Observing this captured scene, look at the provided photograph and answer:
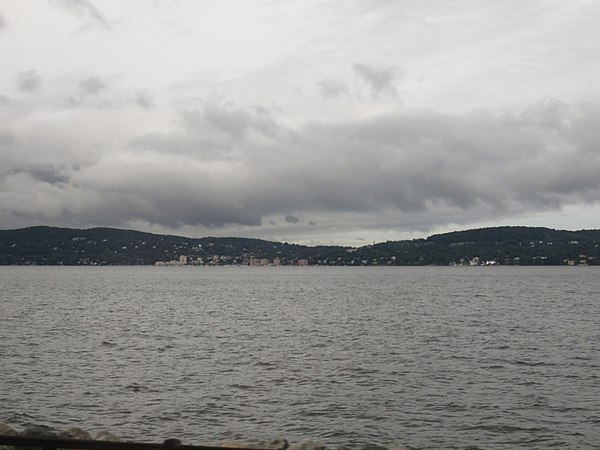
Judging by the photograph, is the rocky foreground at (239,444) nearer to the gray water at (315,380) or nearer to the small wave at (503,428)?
the gray water at (315,380)

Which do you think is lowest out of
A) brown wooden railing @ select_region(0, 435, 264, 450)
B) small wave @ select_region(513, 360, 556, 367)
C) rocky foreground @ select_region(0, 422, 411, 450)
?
small wave @ select_region(513, 360, 556, 367)

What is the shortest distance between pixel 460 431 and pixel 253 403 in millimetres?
9091

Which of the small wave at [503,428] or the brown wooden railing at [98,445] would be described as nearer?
the brown wooden railing at [98,445]

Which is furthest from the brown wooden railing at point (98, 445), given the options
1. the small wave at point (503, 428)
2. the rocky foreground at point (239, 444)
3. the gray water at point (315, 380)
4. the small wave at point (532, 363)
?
the small wave at point (532, 363)

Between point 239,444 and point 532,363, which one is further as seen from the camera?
point 532,363

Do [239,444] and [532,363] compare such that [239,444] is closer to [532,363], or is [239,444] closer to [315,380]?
[315,380]

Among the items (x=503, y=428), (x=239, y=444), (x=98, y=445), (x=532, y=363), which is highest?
(x=98, y=445)

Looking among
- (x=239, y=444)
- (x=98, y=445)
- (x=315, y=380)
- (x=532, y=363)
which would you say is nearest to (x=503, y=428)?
(x=239, y=444)

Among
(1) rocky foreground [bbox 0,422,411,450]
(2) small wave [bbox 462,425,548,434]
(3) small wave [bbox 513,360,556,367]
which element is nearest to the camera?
(1) rocky foreground [bbox 0,422,411,450]

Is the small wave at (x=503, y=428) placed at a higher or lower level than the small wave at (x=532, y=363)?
higher

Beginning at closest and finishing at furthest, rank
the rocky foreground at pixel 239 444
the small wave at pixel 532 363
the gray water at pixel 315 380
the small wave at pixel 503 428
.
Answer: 1. the rocky foreground at pixel 239 444
2. the small wave at pixel 503 428
3. the gray water at pixel 315 380
4. the small wave at pixel 532 363

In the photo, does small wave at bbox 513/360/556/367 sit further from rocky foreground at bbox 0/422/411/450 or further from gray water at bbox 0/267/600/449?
rocky foreground at bbox 0/422/411/450

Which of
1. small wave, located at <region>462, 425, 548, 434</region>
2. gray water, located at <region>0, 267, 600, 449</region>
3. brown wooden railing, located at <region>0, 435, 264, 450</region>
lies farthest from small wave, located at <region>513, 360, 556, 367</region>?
brown wooden railing, located at <region>0, 435, 264, 450</region>

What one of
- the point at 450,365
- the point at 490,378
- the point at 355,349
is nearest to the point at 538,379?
the point at 490,378
